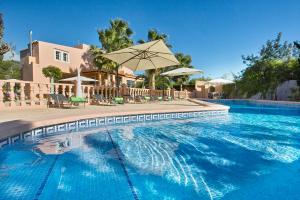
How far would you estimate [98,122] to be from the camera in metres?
8.38

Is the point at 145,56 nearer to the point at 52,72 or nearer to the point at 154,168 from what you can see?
the point at 154,168

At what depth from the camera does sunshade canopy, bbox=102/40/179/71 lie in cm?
1161

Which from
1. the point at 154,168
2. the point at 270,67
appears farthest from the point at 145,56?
the point at 270,67

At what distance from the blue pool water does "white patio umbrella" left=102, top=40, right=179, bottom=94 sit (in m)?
6.08

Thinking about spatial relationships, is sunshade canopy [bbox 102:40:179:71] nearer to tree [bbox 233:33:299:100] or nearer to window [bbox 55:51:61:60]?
tree [bbox 233:33:299:100]

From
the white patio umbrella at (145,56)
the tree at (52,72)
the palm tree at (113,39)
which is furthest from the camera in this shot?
the tree at (52,72)

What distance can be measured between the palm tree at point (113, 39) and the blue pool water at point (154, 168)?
17.7 m

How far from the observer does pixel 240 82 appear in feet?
88.9

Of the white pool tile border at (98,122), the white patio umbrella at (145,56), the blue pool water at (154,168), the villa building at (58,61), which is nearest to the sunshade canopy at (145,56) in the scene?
the white patio umbrella at (145,56)

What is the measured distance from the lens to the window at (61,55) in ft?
83.0

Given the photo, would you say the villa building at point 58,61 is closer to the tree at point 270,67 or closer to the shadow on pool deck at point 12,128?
the tree at point 270,67

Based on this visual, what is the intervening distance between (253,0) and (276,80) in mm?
9417

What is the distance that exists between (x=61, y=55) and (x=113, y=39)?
6943 mm

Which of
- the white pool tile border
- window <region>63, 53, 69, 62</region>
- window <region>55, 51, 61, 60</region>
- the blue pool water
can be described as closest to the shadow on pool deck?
the white pool tile border
